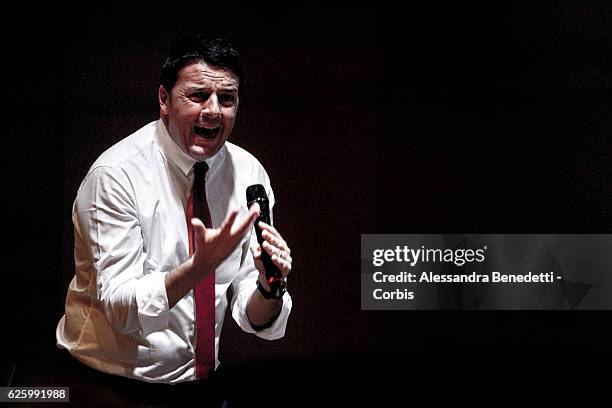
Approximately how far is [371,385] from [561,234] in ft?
2.47

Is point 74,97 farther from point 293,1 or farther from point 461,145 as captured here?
point 461,145

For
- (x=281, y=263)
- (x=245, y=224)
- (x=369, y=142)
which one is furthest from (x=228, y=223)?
(x=369, y=142)

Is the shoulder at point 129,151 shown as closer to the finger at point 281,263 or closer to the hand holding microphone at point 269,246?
the hand holding microphone at point 269,246

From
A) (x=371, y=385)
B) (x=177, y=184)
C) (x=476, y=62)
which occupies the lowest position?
(x=371, y=385)

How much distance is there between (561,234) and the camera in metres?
2.33

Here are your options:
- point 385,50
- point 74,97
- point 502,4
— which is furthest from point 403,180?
point 74,97

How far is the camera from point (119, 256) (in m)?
1.63

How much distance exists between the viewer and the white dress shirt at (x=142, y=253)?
166cm

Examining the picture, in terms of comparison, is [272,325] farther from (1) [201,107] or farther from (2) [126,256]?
(1) [201,107]

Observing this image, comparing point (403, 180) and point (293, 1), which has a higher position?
point (293, 1)

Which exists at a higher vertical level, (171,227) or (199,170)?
(199,170)

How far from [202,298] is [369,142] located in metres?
0.81

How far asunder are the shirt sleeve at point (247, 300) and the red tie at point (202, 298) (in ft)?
0.22

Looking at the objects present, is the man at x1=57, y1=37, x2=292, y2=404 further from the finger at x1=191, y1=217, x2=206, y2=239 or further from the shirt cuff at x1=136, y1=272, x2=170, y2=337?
the finger at x1=191, y1=217, x2=206, y2=239
